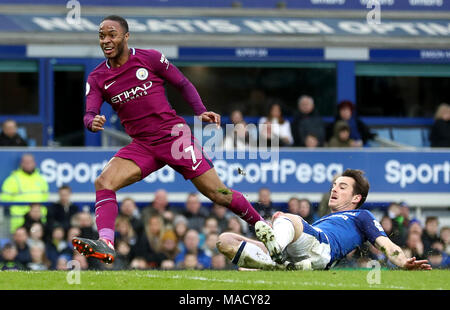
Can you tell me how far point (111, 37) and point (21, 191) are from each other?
250 inches

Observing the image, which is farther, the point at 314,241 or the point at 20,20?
the point at 20,20

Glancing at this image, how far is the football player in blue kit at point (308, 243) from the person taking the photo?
27.5 ft

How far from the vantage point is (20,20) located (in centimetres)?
1777

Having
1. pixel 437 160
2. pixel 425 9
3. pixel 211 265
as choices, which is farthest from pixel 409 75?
pixel 211 265

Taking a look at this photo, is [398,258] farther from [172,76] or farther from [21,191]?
[21,191]

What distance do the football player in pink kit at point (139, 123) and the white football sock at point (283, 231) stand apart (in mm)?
1093

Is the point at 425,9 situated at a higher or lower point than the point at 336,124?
higher

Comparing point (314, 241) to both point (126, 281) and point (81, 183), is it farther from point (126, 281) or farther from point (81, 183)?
point (81, 183)

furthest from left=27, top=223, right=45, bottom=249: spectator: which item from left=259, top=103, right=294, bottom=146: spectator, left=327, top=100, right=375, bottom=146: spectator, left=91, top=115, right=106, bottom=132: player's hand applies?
left=91, top=115, right=106, bottom=132: player's hand

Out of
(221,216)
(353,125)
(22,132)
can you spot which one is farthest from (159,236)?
(22,132)

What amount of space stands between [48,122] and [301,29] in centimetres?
460

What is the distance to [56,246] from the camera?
13977mm

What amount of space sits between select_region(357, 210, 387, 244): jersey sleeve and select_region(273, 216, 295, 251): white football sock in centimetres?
83

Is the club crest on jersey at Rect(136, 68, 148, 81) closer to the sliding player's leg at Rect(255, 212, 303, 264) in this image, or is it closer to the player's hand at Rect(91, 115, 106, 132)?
the player's hand at Rect(91, 115, 106, 132)
